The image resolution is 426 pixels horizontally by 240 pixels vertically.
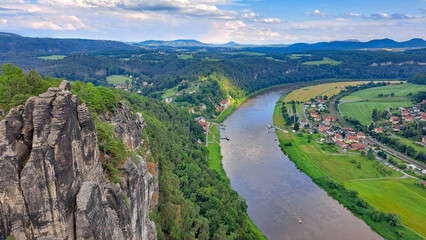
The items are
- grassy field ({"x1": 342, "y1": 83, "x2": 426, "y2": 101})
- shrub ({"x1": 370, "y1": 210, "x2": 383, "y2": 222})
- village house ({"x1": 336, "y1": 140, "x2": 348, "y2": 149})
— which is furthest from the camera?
grassy field ({"x1": 342, "y1": 83, "x2": 426, "y2": 101})

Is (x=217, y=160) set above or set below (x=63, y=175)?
below

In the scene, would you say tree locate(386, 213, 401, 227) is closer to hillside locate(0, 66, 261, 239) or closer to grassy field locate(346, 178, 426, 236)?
grassy field locate(346, 178, 426, 236)

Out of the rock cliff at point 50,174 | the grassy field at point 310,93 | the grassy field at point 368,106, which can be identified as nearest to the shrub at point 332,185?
the rock cliff at point 50,174

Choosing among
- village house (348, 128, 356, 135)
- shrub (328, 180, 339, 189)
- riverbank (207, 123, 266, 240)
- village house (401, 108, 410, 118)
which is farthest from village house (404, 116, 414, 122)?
riverbank (207, 123, 266, 240)

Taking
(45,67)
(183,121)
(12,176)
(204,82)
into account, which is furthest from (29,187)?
(45,67)

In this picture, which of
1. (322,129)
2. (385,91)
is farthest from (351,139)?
(385,91)

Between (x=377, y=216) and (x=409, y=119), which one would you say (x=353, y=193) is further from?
(x=409, y=119)

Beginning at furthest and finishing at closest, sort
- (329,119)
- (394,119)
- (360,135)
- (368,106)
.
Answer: (368,106), (329,119), (394,119), (360,135)
